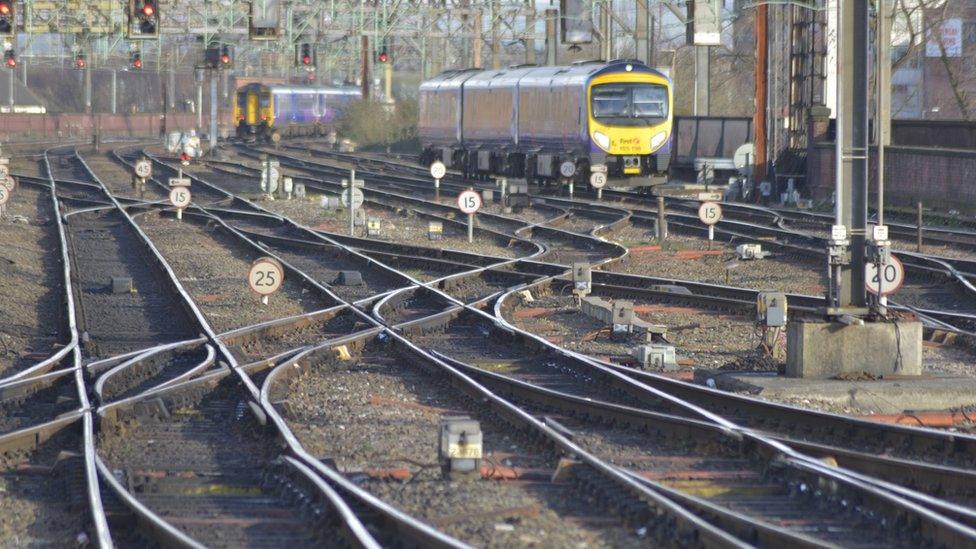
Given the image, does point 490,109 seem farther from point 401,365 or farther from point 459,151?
point 401,365

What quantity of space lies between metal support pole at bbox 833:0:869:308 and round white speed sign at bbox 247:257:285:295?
6591mm

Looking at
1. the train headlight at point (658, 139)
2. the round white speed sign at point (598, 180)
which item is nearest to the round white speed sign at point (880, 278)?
the round white speed sign at point (598, 180)

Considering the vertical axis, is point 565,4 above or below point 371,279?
above

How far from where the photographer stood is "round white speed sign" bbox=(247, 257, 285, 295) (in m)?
16.6

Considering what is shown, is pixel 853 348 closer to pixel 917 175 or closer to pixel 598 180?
pixel 917 175

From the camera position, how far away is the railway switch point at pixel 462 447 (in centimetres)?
862

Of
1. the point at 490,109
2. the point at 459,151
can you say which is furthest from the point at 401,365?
the point at 459,151

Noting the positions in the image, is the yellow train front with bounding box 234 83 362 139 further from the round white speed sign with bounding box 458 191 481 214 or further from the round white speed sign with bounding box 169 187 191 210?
the round white speed sign with bounding box 458 191 481 214

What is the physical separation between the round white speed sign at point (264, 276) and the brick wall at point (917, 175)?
17278mm

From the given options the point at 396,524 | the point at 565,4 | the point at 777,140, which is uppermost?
the point at 565,4

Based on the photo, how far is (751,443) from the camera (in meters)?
9.12

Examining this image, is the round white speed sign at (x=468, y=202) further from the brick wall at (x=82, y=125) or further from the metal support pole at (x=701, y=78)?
the brick wall at (x=82, y=125)

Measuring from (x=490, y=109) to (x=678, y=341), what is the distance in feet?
91.9

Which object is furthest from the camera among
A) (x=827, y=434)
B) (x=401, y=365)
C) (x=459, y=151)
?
(x=459, y=151)
